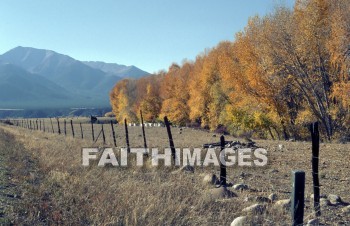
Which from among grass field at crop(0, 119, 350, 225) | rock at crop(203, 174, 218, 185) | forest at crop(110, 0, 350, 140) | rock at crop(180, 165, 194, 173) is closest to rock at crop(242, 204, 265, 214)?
grass field at crop(0, 119, 350, 225)

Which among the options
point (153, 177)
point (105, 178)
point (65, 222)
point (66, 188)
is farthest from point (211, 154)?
point (65, 222)

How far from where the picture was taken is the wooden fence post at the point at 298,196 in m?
5.47

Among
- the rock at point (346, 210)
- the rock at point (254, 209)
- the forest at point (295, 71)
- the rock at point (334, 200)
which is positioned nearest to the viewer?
the rock at point (254, 209)

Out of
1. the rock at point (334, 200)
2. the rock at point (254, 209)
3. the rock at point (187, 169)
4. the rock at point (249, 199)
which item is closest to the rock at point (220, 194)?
the rock at point (249, 199)

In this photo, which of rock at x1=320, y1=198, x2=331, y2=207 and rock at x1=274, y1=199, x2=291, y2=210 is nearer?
rock at x1=274, y1=199, x2=291, y2=210

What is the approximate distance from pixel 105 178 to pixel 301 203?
461 centimetres

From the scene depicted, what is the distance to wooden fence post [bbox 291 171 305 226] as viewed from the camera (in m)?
5.47

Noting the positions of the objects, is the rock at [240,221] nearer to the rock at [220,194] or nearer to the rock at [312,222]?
the rock at [312,222]

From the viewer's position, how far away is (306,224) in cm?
587

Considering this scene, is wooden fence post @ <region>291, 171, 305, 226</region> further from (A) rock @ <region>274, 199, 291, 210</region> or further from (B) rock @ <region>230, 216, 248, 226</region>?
(A) rock @ <region>274, 199, 291, 210</region>

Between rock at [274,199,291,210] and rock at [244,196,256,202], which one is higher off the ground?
rock at [274,199,291,210]

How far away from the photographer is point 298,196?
5586 millimetres

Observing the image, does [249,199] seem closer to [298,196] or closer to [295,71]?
[298,196]

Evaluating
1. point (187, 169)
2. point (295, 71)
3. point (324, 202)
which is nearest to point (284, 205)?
point (324, 202)
